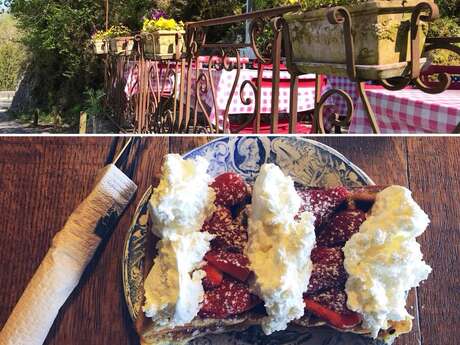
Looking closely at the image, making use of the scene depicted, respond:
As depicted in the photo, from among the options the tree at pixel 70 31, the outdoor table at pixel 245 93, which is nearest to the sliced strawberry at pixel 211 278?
the outdoor table at pixel 245 93

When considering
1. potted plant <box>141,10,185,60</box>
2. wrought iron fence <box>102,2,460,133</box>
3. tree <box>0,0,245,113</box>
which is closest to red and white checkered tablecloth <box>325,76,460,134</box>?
wrought iron fence <box>102,2,460,133</box>

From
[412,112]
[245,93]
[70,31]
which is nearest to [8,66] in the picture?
[70,31]

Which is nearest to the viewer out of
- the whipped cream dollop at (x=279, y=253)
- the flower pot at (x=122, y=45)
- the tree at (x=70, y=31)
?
the whipped cream dollop at (x=279, y=253)

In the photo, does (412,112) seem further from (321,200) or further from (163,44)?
(163,44)

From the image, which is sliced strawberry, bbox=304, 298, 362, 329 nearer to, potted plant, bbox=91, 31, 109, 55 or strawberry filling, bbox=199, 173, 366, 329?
strawberry filling, bbox=199, 173, 366, 329

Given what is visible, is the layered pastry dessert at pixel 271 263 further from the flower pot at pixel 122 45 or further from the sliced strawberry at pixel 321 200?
the flower pot at pixel 122 45

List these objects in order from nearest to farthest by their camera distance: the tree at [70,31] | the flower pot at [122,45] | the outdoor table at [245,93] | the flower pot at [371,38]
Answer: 1. the flower pot at [371,38]
2. the outdoor table at [245,93]
3. the flower pot at [122,45]
4. the tree at [70,31]
